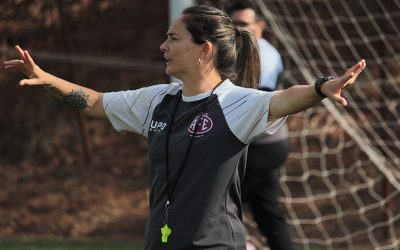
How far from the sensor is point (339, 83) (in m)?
3.13

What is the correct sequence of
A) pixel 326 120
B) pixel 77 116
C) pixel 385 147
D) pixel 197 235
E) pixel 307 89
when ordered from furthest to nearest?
pixel 77 116, pixel 326 120, pixel 385 147, pixel 197 235, pixel 307 89

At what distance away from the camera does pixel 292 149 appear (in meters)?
9.73

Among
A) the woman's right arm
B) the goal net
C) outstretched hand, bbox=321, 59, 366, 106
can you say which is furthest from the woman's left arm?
the goal net

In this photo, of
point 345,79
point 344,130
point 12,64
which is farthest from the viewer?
point 344,130

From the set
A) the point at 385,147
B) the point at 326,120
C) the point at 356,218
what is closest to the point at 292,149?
the point at 326,120

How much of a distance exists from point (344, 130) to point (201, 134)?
578 cm

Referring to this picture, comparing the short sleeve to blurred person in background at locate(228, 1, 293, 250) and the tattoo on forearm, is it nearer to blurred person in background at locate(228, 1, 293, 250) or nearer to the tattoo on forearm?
the tattoo on forearm

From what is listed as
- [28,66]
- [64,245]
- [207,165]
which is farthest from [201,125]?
[64,245]

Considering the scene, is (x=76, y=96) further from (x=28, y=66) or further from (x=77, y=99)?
(x=28, y=66)

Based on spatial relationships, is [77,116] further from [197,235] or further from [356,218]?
[197,235]

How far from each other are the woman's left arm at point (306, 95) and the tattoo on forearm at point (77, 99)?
882mm

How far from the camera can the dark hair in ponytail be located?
366 cm

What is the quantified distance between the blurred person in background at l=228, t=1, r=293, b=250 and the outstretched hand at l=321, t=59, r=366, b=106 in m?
2.54

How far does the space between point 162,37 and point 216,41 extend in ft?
22.9
